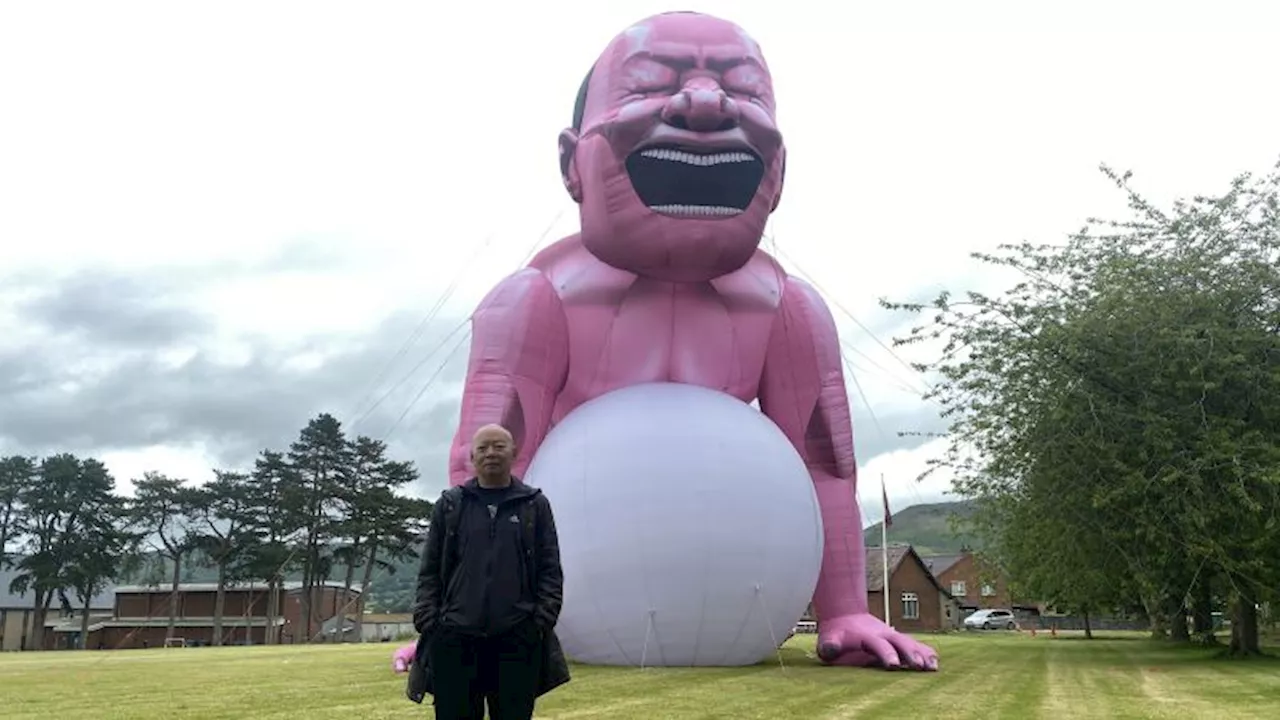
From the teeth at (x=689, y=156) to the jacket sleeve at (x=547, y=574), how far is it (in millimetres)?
6261

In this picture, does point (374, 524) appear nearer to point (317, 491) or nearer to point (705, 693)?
point (317, 491)

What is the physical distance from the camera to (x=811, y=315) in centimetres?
1091

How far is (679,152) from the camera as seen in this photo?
929 centimetres

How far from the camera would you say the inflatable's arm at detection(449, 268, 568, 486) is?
970 centimetres

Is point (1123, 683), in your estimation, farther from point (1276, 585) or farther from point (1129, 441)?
point (1276, 585)

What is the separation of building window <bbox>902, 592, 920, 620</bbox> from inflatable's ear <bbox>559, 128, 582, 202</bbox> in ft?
121

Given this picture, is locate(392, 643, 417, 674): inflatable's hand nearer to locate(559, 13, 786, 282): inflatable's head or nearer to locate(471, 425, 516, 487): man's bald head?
locate(559, 13, 786, 282): inflatable's head

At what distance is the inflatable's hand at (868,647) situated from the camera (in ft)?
31.8

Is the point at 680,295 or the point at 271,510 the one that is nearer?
the point at 680,295

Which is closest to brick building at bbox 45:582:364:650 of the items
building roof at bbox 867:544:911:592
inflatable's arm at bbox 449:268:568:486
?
building roof at bbox 867:544:911:592

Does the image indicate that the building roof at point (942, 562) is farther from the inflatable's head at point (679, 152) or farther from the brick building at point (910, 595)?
the inflatable's head at point (679, 152)

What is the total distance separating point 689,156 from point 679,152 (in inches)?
4.0

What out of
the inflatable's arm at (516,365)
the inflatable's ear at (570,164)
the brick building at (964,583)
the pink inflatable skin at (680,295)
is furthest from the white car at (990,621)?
the inflatable's ear at (570,164)

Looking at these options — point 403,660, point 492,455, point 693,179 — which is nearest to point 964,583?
point 403,660
